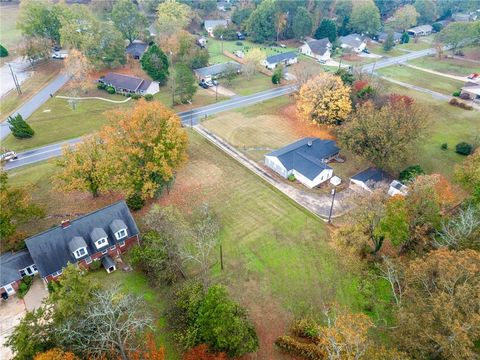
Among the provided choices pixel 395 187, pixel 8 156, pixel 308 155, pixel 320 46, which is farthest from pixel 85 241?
pixel 320 46

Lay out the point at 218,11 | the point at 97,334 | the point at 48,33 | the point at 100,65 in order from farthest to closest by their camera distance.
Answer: the point at 218,11
the point at 48,33
the point at 100,65
the point at 97,334

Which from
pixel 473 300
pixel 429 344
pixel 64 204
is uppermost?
pixel 473 300

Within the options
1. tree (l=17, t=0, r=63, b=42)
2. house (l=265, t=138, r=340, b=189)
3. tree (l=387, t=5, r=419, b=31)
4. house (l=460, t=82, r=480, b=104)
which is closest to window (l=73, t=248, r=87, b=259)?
house (l=265, t=138, r=340, b=189)

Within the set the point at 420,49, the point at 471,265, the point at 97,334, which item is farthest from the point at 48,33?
the point at 420,49

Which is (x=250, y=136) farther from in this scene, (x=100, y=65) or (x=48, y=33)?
(x=48, y=33)

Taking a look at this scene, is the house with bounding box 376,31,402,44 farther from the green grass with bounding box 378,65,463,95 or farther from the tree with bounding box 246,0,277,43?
the tree with bounding box 246,0,277,43
